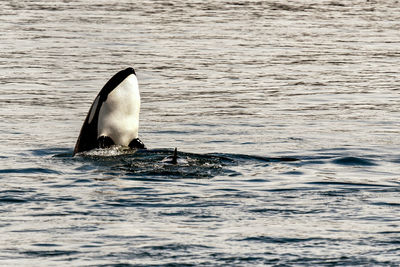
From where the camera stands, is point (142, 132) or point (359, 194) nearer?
point (359, 194)

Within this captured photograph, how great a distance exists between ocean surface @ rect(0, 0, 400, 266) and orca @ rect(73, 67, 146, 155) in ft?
1.18

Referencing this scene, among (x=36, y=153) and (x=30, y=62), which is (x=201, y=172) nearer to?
(x=36, y=153)

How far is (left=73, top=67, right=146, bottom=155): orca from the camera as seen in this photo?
15.9m

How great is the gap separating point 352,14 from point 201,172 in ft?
109

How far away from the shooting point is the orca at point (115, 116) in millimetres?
15906

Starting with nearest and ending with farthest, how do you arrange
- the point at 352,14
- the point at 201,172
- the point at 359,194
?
the point at 359,194 < the point at 201,172 < the point at 352,14

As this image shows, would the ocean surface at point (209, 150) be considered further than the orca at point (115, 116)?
No

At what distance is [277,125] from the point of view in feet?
65.0

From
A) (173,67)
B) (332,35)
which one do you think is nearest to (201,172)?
(173,67)

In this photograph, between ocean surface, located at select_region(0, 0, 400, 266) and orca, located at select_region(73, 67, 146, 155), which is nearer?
ocean surface, located at select_region(0, 0, 400, 266)

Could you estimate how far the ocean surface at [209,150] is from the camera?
1033cm

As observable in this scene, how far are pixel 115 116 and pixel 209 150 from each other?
1807 mm

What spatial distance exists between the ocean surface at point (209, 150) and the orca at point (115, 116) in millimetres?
360

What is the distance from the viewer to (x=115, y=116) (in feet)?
52.7
